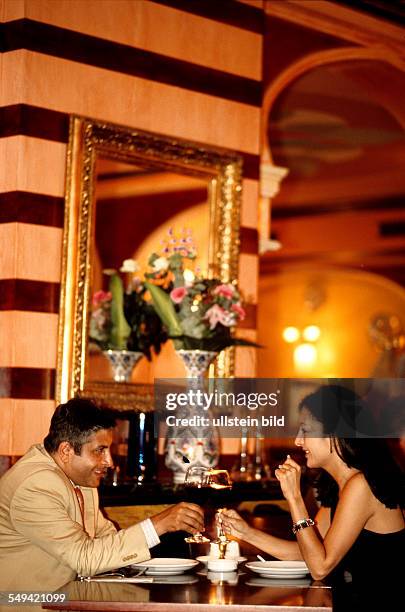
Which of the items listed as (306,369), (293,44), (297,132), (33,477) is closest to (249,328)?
(293,44)

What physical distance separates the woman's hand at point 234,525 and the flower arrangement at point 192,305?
1256 mm

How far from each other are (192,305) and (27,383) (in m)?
0.78

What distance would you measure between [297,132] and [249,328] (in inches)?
232

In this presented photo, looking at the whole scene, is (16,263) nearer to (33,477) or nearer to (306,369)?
(33,477)

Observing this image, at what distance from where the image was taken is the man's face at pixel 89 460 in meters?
3.24

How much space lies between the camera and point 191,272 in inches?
181

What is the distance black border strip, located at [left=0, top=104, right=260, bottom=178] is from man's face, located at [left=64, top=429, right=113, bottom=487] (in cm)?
155

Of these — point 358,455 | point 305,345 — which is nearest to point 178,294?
point 358,455

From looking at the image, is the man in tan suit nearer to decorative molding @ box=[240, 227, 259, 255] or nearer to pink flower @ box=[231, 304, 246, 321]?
pink flower @ box=[231, 304, 246, 321]

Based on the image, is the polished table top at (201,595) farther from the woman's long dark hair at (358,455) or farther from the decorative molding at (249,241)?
the decorative molding at (249,241)

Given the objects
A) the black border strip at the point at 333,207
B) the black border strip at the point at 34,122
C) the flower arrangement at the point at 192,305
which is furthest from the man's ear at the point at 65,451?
the black border strip at the point at 333,207

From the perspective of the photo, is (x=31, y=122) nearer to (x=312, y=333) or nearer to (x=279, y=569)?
(x=279, y=569)

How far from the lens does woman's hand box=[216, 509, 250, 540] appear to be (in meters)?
3.34

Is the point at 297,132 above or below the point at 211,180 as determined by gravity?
above
